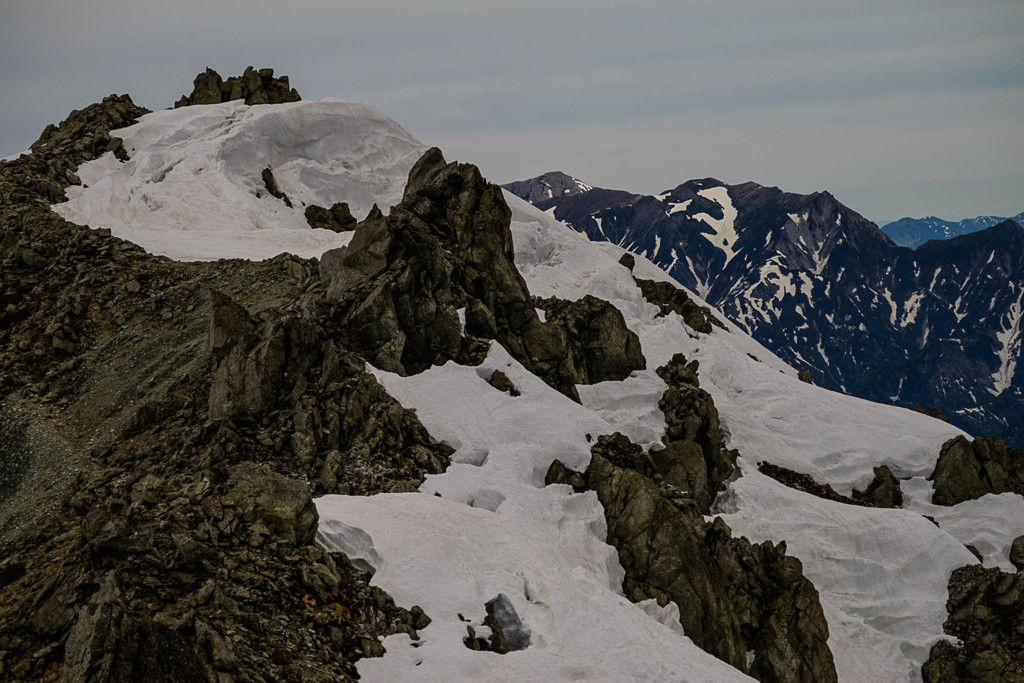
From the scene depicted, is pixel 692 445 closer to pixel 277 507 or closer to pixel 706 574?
pixel 706 574

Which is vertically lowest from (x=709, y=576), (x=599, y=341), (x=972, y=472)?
(x=709, y=576)

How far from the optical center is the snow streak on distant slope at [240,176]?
43312 mm

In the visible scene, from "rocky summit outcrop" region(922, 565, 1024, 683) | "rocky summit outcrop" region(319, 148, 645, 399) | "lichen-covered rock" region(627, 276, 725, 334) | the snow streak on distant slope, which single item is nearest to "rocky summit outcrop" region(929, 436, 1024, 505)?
"rocky summit outcrop" region(922, 565, 1024, 683)

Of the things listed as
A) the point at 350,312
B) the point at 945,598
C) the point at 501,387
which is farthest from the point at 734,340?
the point at 350,312

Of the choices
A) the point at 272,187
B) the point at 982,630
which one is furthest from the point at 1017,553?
the point at 272,187

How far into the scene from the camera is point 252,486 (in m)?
17.8

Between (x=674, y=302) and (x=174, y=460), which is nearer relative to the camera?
(x=174, y=460)

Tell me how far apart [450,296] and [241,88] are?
47403 millimetres

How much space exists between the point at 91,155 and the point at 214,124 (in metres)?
10.3

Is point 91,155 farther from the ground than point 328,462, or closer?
farther from the ground

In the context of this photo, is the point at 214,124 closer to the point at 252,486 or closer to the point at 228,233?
the point at 228,233

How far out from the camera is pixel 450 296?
32.3m

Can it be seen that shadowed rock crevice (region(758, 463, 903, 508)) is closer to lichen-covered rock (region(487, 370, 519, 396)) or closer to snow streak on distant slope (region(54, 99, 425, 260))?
lichen-covered rock (region(487, 370, 519, 396))

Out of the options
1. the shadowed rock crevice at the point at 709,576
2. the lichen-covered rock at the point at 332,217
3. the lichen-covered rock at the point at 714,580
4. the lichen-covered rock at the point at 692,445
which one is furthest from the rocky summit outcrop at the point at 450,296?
the lichen-covered rock at the point at 332,217
